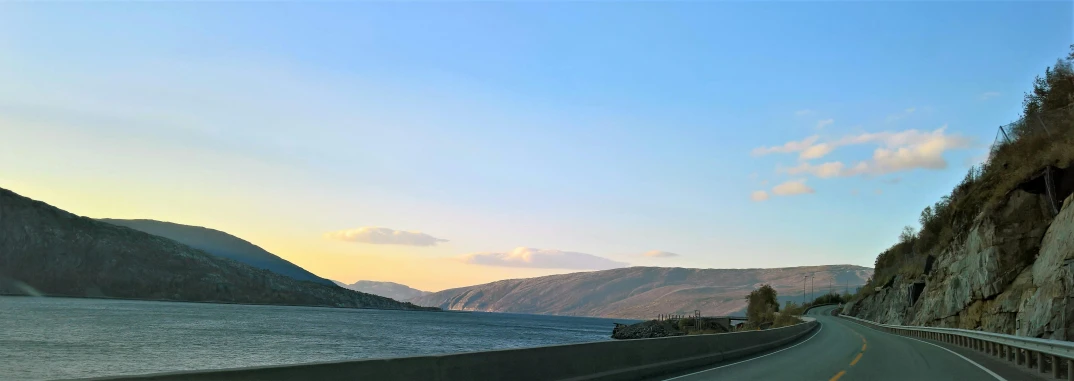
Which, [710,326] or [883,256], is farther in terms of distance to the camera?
[710,326]

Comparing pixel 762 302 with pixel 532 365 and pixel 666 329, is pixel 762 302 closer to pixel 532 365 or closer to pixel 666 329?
pixel 666 329

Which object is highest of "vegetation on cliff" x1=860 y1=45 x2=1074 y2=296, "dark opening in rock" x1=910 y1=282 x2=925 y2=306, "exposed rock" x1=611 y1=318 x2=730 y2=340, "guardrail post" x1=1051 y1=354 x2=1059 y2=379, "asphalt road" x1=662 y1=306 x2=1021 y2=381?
"vegetation on cliff" x1=860 y1=45 x2=1074 y2=296

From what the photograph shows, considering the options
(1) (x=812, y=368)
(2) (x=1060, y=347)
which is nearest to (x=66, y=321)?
(1) (x=812, y=368)

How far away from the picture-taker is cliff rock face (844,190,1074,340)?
985 inches

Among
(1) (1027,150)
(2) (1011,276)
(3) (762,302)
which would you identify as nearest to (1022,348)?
(2) (1011,276)

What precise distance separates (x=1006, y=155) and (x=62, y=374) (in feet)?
180

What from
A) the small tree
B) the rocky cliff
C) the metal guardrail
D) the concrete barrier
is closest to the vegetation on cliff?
the rocky cliff

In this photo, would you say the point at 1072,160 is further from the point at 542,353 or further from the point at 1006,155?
the point at 542,353

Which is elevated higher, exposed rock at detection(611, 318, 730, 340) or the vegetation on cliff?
the vegetation on cliff

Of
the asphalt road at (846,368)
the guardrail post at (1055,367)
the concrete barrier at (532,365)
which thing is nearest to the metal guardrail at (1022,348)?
the guardrail post at (1055,367)

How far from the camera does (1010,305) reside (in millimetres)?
32062

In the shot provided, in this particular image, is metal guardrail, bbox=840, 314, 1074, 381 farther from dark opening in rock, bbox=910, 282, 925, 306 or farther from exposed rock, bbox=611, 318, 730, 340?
exposed rock, bbox=611, 318, 730, 340

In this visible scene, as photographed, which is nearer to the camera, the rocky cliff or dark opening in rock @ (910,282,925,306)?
the rocky cliff

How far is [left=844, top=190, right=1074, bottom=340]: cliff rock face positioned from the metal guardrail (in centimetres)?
145
